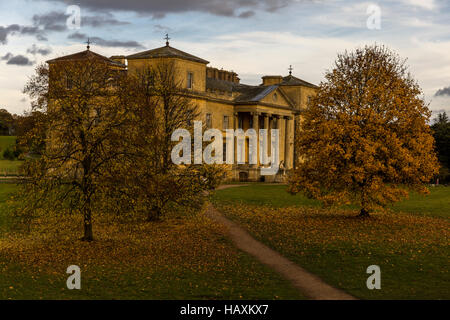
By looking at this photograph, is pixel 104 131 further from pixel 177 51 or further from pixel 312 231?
pixel 177 51

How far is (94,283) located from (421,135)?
19.8 m

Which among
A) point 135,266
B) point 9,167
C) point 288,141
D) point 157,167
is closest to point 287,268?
point 135,266

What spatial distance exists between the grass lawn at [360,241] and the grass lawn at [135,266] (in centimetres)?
225

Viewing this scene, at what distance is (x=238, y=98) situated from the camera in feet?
231

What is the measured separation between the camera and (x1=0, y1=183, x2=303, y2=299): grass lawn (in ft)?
50.8

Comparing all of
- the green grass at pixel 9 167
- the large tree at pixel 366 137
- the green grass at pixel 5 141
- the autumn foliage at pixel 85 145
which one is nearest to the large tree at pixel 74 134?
the autumn foliage at pixel 85 145

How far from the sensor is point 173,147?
29.9m

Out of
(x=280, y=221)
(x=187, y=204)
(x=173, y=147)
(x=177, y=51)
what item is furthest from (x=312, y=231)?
(x=177, y=51)

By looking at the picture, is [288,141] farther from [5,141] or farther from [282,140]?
[5,141]

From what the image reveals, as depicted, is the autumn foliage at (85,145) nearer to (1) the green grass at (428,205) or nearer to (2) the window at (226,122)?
(1) the green grass at (428,205)

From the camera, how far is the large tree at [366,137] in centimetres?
2806

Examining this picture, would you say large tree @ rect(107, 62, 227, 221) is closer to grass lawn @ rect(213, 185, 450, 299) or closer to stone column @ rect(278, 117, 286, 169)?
grass lawn @ rect(213, 185, 450, 299)

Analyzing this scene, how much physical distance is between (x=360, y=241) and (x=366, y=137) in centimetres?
690
